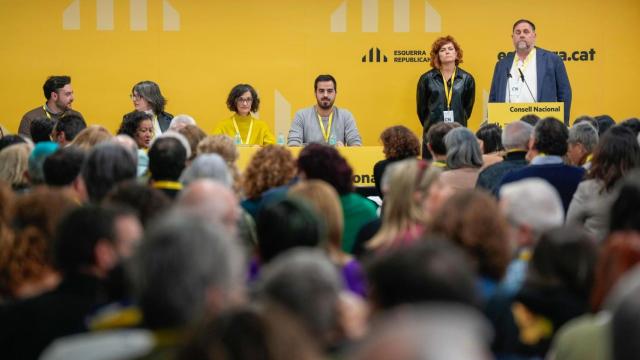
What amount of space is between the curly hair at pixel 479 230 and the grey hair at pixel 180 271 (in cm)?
128

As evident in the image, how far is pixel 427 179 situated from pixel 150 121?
3.95 m

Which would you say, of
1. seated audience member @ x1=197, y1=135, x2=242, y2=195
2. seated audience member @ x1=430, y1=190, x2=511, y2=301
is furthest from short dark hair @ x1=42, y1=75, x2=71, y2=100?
seated audience member @ x1=430, y1=190, x2=511, y2=301

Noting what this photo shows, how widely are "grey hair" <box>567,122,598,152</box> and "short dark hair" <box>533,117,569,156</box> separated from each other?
440mm

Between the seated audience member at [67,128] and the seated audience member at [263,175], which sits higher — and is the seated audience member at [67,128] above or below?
above

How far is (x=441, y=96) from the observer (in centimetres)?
1169

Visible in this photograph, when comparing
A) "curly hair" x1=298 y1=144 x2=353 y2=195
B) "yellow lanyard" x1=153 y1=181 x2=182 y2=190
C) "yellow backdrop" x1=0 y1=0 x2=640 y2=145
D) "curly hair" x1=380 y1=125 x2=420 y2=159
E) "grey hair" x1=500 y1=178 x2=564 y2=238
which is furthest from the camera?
"yellow backdrop" x1=0 y1=0 x2=640 y2=145

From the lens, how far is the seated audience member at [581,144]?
7.00m

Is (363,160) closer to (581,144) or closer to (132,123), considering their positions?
(132,123)

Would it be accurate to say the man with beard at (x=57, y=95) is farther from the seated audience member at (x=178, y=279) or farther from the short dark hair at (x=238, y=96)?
the seated audience member at (x=178, y=279)

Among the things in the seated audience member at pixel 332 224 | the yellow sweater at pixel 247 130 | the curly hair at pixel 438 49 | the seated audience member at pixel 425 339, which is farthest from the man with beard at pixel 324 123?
the seated audience member at pixel 425 339

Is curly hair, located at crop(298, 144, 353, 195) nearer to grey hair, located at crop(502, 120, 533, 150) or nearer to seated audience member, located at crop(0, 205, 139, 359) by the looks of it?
grey hair, located at crop(502, 120, 533, 150)

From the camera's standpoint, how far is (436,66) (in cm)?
1170

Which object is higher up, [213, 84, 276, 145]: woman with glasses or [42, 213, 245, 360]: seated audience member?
[213, 84, 276, 145]: woman with glasses

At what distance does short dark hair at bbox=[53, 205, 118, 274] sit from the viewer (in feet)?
10.2
